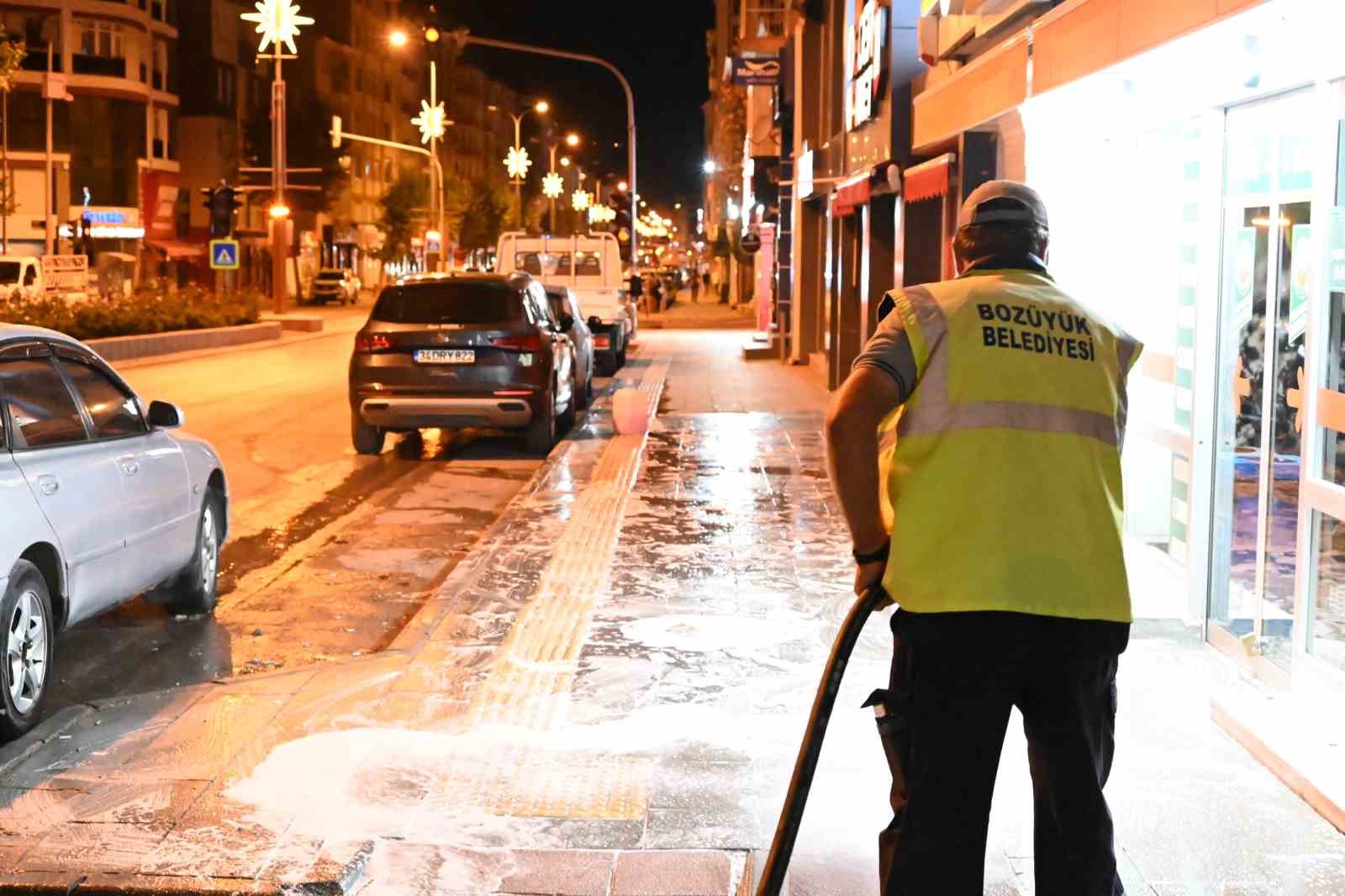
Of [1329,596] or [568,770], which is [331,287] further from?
[568,770]

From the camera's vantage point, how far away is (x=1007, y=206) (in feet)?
12.8

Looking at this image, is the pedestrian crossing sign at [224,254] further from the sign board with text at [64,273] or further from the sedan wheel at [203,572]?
the sedan wheel at [203,572]

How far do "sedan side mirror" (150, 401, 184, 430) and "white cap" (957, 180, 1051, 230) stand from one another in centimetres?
532

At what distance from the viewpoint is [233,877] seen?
4.60 metres

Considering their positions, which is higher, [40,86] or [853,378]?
[40,86]

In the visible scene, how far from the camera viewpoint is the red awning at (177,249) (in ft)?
234

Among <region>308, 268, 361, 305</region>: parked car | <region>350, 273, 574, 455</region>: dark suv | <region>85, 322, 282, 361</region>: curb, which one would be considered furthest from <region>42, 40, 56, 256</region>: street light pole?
<region>350, 273, 574, 455</region>: dark suv

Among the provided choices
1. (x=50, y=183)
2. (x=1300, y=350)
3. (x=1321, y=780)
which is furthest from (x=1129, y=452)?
(x=50, y=183)

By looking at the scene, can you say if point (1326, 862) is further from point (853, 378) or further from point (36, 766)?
point (36, 766)

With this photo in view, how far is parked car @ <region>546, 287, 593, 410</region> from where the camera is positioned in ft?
70.6

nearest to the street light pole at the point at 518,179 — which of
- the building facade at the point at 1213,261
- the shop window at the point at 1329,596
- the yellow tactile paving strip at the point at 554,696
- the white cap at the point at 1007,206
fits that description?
the building facade at the point at 1213,261

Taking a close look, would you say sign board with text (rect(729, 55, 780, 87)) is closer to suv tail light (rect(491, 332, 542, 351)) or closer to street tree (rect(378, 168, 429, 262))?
suv tail light (rect(491, 332, 542, 351))

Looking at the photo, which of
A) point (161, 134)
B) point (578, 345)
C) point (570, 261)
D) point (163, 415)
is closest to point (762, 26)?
point (570, 261)

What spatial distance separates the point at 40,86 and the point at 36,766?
65122 mm
